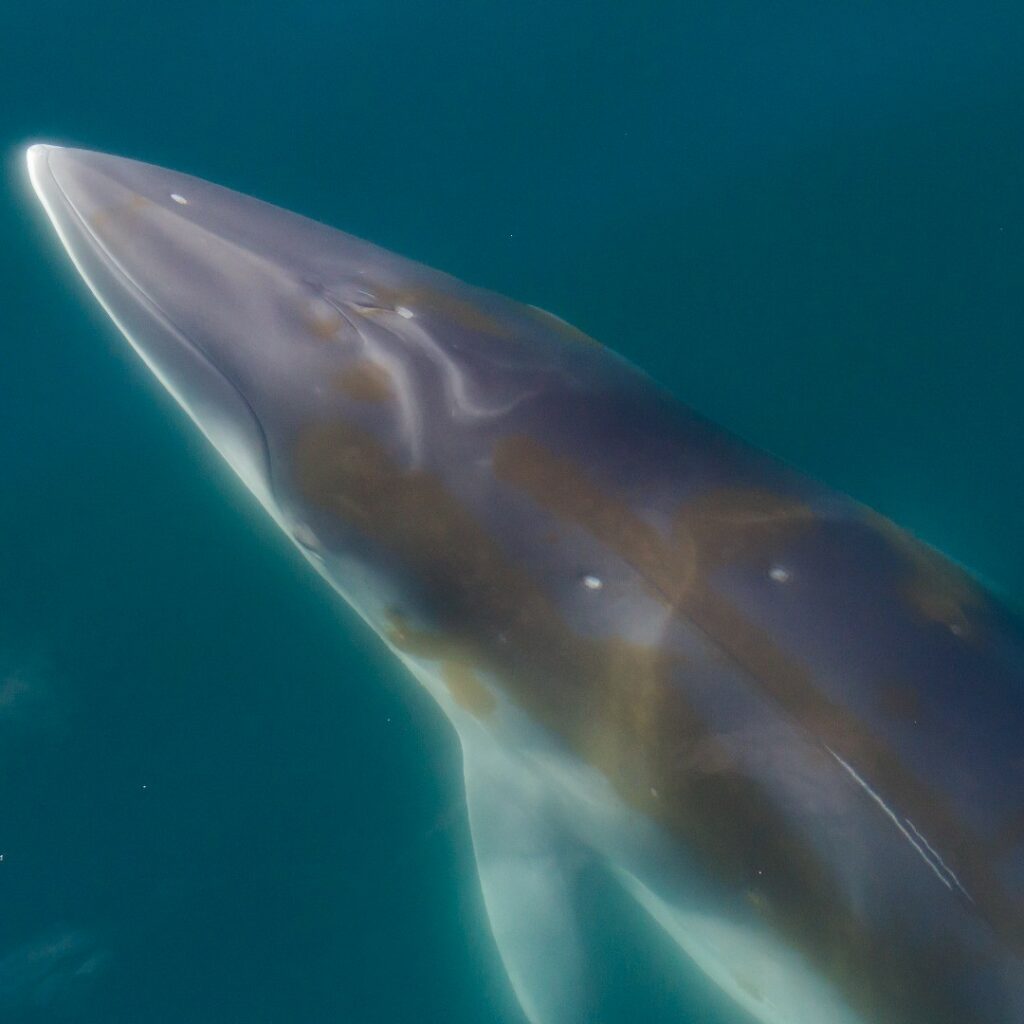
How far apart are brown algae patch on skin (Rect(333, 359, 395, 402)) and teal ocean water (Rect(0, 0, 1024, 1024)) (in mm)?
3160

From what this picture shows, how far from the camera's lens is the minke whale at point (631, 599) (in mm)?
6520

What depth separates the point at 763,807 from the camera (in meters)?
6.77

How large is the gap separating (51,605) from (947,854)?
7.76m

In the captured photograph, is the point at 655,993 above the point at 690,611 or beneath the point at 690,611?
beneath

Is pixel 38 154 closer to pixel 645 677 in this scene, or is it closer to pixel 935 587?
pixel 645 677

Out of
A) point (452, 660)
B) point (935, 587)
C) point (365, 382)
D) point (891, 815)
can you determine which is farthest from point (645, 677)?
point (365, 382)

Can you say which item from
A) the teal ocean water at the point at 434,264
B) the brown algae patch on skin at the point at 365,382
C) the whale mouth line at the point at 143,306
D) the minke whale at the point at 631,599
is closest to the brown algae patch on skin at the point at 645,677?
the minke whale at the point at 631,599

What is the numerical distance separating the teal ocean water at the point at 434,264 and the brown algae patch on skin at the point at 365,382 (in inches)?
124

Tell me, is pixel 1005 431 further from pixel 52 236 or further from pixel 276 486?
pixel 52 236

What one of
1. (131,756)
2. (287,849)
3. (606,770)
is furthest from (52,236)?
(606,770)

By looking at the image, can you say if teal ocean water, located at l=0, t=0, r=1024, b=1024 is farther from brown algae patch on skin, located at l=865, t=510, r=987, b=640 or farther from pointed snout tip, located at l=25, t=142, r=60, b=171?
brown algae patch on skin, located at l=865, t=510, r=987, b=640

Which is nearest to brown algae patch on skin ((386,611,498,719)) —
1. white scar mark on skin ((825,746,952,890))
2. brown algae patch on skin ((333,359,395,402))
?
brown algae patch on skin ((333,359,395,402))

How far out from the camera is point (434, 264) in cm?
1167

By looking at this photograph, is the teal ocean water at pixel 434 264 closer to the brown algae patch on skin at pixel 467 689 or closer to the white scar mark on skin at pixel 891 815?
the brown algae patch on skin at pixel 467 689
